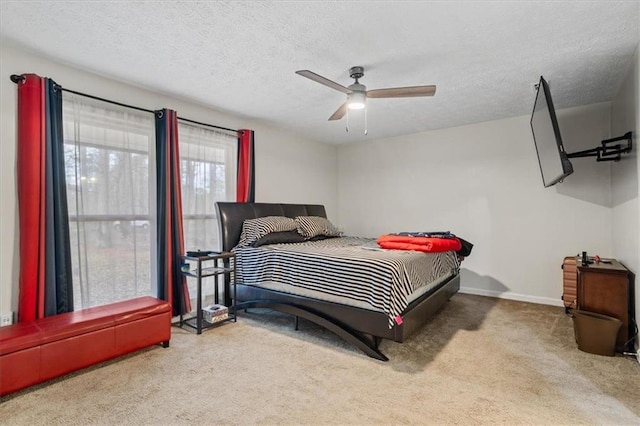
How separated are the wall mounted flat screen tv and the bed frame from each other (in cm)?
153

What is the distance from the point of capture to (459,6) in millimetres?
2064

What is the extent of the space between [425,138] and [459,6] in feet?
11.0

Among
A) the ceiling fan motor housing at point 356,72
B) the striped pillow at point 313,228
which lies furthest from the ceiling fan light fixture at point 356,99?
the striped pillow at point 313,228

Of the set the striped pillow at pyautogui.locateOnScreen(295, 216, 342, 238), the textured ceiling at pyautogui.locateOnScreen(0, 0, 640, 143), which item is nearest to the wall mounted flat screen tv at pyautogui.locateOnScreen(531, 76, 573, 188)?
the textured ceiling at pyautogui.locateOnScreen(0, 0, 640, 143)

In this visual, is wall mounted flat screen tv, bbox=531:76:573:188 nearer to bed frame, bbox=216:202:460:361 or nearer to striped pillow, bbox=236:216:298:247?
bed frame, bbox=216:202:460:361

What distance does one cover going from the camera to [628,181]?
9.77ft

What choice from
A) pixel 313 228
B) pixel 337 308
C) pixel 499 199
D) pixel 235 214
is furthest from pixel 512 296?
pixel 235 214

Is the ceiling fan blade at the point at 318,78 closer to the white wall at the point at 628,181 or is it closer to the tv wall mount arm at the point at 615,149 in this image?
the white wall at the point at 628,181

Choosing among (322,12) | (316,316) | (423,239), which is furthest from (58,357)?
(423,239)

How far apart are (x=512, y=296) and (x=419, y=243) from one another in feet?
7.34

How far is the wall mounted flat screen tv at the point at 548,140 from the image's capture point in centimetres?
271

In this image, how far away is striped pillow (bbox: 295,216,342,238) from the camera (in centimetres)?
435

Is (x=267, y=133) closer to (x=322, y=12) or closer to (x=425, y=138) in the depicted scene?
(x=425, y=138)

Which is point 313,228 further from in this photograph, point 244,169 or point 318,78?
point 318,78
